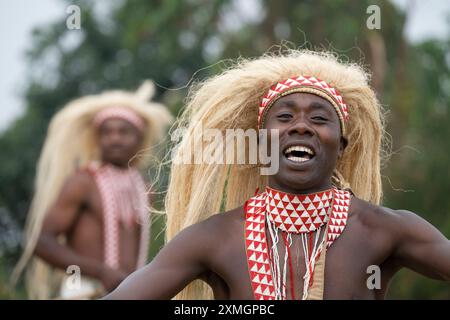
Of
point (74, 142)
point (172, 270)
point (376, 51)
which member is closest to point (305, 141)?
point (172, 270)

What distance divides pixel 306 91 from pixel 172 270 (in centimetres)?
94

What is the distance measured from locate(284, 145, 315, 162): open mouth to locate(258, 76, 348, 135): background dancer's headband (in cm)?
25

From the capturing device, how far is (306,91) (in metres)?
4.60

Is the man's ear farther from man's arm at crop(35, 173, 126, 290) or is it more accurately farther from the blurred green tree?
the blurred green tree

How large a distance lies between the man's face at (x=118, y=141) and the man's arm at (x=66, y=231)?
1.19ft

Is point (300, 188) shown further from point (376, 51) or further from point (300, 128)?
point (376, 51)

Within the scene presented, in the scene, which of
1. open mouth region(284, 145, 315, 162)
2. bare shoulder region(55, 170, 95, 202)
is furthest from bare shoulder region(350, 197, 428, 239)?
bare shoulder region(55, 170, 95, 202)

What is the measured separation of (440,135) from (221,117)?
26.1 feet

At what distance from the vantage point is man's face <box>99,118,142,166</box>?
29.3ft

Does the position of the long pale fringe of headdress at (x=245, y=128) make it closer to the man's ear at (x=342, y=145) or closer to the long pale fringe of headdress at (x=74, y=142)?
the man's ear at (x=342, y=145)
